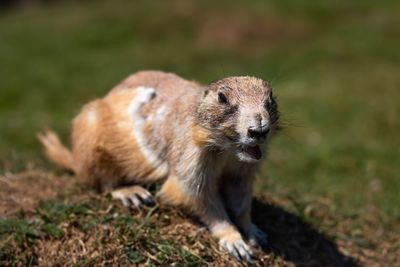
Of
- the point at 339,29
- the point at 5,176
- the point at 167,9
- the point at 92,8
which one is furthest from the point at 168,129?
the point at 92,8

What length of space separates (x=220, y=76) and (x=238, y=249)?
34.8ft

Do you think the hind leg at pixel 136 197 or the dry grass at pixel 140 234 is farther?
the hind leg at pixel 136 197

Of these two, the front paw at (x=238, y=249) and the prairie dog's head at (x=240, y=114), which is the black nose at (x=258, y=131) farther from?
the front paw at (x=238, y=249)

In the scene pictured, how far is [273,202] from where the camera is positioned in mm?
6461

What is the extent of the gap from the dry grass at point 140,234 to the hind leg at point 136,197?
70 millimetres

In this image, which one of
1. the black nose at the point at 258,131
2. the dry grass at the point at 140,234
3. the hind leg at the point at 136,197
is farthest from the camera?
the hind leg at the point at 136,197

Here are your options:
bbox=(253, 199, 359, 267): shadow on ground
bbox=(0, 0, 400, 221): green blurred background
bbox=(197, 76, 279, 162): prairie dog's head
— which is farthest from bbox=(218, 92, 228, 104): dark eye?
bbox=(253, 199, 359, 267): shadow on ground

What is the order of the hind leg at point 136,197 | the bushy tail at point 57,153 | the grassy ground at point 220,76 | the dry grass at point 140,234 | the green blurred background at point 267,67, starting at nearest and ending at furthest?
the dry grass at point 140,234, the grassy ground at point 220,76, the hind leg at point 136,197, the bushy tail at point 57,153, the green blurred background at point 267,67

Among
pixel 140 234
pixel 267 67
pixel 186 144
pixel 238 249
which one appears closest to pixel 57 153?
pixel 140 234

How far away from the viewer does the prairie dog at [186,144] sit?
4492 mm

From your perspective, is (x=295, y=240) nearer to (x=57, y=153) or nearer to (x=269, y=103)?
(x=269, y=103)

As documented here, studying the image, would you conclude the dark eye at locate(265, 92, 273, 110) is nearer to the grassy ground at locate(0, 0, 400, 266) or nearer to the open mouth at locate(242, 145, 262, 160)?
the open mouth at locate(242, 145, 262, 160)

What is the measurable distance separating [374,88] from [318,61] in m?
3.60

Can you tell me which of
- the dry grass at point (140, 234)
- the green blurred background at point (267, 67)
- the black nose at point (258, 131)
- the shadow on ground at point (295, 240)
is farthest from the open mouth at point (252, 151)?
the shadow on ground at point (295, 240)
